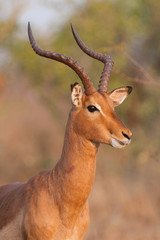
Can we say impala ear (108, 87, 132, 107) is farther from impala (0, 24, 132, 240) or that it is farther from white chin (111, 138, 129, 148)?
white chin (111, 138, 129, 148)

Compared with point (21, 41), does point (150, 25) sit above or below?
above

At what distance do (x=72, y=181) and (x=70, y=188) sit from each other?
0.09 metres

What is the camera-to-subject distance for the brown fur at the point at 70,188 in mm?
5723

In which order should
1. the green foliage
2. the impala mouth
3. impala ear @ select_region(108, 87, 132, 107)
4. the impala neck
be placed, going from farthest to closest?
1. the green foliage
2. impala ear @ select_region(108, 87, 132, 107)
3. the impala neck
4. the impala mouth

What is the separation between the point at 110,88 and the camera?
19812mm

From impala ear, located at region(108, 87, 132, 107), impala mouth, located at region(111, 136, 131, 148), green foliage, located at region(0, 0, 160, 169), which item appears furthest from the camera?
green foliage, located at region(0, 0, 160, 169)

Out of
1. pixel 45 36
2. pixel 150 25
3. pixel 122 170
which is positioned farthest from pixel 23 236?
pixel 45 36

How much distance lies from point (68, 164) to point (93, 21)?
15.1 meters

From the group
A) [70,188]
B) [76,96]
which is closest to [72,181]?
[70,188]

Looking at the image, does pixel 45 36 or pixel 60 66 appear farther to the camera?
pixel 45 36

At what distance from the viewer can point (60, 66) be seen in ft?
66.1

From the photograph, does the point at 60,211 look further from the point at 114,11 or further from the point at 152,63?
the point at 114,11

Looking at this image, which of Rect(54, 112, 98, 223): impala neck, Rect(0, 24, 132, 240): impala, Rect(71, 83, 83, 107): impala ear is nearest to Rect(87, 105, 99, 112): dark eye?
Rect(0, 24, 132, 240): impala

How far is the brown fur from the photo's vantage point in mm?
5723
